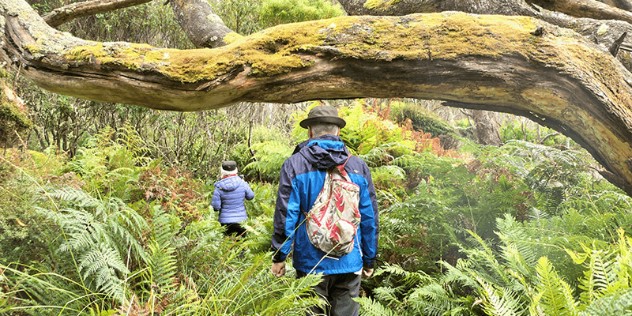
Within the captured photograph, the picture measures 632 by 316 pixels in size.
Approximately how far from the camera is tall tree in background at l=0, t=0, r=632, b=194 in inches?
121

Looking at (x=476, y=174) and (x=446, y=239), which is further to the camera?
(x=476, y=174)

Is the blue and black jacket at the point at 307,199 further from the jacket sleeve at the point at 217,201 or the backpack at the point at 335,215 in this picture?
the jacket sleeve at the point at 217,201

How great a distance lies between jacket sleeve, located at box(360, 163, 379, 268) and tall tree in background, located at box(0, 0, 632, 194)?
2.72 ft

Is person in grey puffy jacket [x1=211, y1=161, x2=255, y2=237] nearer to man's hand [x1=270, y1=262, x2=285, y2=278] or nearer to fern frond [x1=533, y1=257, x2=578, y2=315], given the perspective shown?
man's hand [x1=270, y1=262, x2=285, y2=278]

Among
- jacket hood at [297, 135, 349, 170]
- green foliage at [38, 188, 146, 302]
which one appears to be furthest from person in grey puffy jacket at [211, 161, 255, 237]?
green foliage at [38, 188, 146, 302]

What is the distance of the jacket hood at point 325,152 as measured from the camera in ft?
11.7

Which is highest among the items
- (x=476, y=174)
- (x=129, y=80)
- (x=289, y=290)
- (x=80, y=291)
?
(x=129, y=80)

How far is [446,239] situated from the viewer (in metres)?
4.61

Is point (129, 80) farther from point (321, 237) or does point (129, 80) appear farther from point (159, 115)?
point (159, 115)

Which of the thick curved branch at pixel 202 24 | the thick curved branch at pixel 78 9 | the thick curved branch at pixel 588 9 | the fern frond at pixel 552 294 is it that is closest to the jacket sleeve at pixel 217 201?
the thick curved branch at pixel 202 24

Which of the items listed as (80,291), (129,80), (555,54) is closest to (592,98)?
(555,54)

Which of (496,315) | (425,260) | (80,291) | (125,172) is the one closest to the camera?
(496,315)

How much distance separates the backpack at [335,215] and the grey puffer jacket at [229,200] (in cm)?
345

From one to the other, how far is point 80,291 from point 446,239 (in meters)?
3.23
